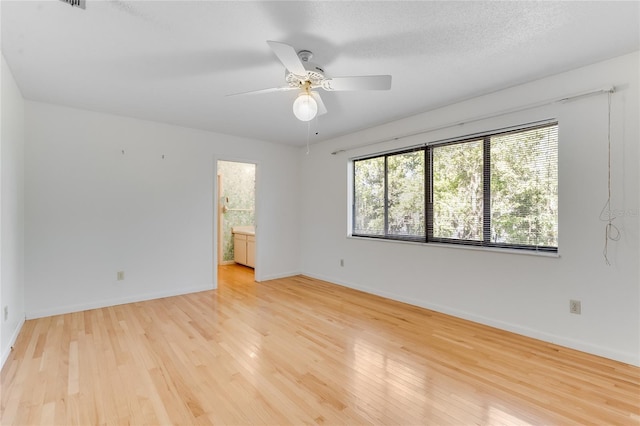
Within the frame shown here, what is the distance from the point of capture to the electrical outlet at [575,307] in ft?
8.38

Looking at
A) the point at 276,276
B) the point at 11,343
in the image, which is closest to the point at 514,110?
the point at 276,276

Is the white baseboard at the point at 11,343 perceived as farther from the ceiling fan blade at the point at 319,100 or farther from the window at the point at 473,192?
the window at the point at 473,192

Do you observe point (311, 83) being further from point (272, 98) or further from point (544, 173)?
point (544, 173)

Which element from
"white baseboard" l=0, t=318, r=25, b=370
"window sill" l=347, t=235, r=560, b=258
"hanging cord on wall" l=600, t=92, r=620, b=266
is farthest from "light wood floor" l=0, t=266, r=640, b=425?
"hanging cord on wall" l=600, t=92, r=620, b=266

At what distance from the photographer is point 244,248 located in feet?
20.6

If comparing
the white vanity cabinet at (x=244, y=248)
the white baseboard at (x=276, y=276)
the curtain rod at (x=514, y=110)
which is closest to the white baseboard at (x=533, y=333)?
the white baseboard at (x=276, y=276)

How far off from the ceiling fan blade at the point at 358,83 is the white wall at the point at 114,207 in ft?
9.57

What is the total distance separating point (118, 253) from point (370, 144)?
3.73 metres

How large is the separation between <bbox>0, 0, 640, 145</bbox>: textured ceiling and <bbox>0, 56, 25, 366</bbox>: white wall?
27cm

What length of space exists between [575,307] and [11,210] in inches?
204

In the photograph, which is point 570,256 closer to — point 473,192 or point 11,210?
point 473,192

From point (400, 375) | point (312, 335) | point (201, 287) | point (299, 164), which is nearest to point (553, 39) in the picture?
point (400, 375)

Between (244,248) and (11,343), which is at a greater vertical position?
(244,248)

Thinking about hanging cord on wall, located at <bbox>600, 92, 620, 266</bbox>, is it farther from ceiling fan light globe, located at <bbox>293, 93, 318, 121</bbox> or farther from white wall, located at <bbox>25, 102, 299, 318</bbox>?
white wall, located at <bbox>25, 102, 299, 318</bbox>
